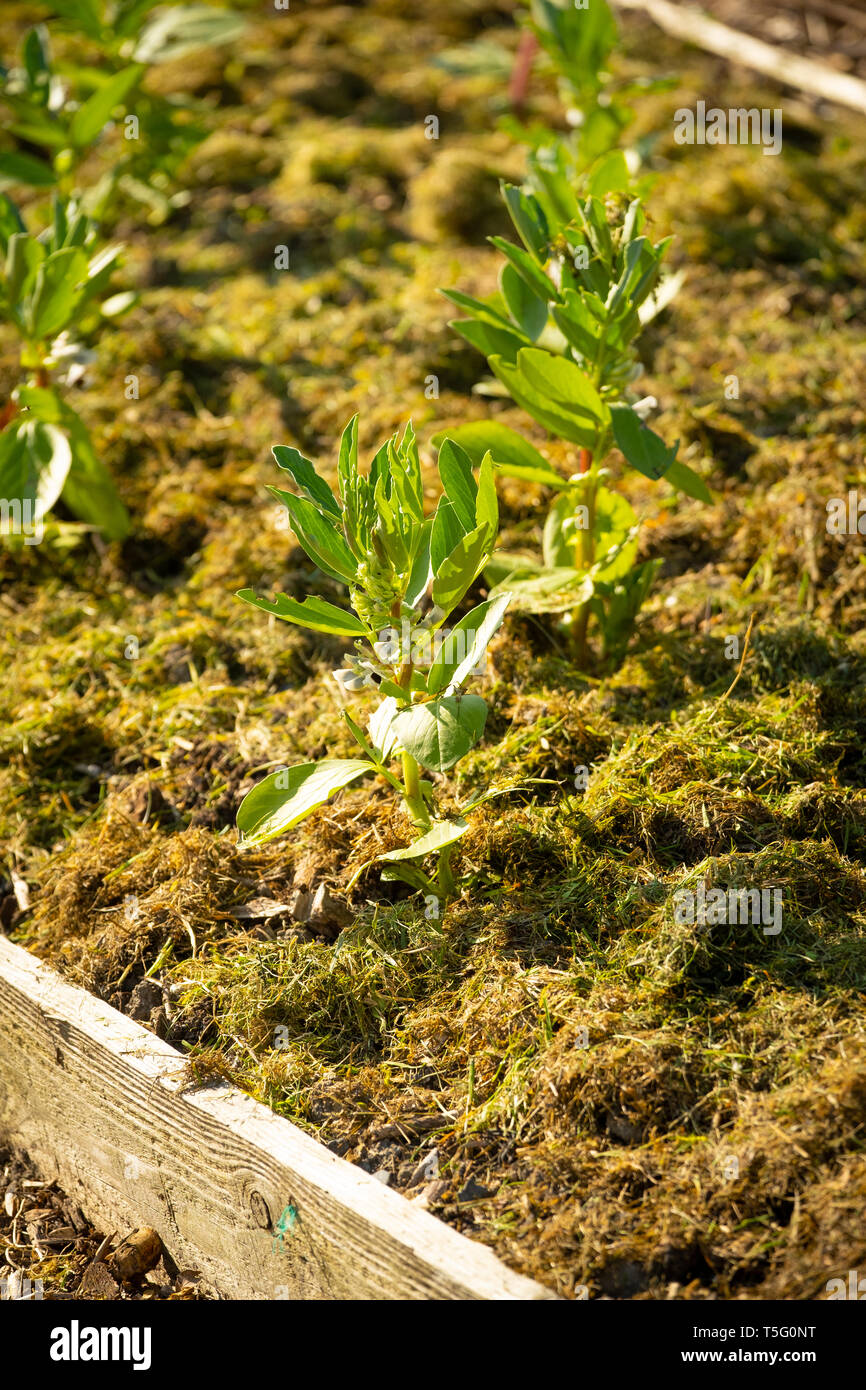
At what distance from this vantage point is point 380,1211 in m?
1.43

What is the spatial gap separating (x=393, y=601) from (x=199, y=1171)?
0.91 metres

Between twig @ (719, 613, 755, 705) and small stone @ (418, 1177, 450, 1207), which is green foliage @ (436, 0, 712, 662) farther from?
small stone @ (418, 1177, 450, 1207)

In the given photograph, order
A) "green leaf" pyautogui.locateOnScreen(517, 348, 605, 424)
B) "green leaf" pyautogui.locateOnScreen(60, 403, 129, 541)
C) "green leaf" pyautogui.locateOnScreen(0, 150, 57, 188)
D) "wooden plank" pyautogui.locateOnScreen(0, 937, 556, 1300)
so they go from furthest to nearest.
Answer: "green leaf" pyautogui.locateOnScreen(0, 150, 57, 188)
"green leaf" pyautogui.locateOnScreen(60, 403, 129, 541)
"green leaf" pyautogui.locateOnScreen(517, 348, 605, 424)
"wooden plank" pyautogui.locateOnScreen(0, 937, 556, 1300)

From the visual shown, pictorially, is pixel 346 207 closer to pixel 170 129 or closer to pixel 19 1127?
pixel 170 129

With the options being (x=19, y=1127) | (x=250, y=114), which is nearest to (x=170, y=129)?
(x=250, y=114)

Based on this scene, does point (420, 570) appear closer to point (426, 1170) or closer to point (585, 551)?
point (585, 551)

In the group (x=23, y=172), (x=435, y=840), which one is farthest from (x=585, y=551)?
(x=23, y=172)

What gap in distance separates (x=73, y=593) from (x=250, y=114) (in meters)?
2.74

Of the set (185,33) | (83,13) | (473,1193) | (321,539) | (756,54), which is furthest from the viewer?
(756,54)

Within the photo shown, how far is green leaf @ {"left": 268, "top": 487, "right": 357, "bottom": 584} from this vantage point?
1688 millimetres

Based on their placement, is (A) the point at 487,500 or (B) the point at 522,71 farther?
(B) the point at 522,71

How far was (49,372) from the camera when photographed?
108 inches

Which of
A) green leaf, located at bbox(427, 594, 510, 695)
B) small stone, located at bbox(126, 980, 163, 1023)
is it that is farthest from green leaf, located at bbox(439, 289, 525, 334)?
small stone, located at bbox(126, 980, 163, 1023)

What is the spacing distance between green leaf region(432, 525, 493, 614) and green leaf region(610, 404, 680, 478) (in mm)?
365
